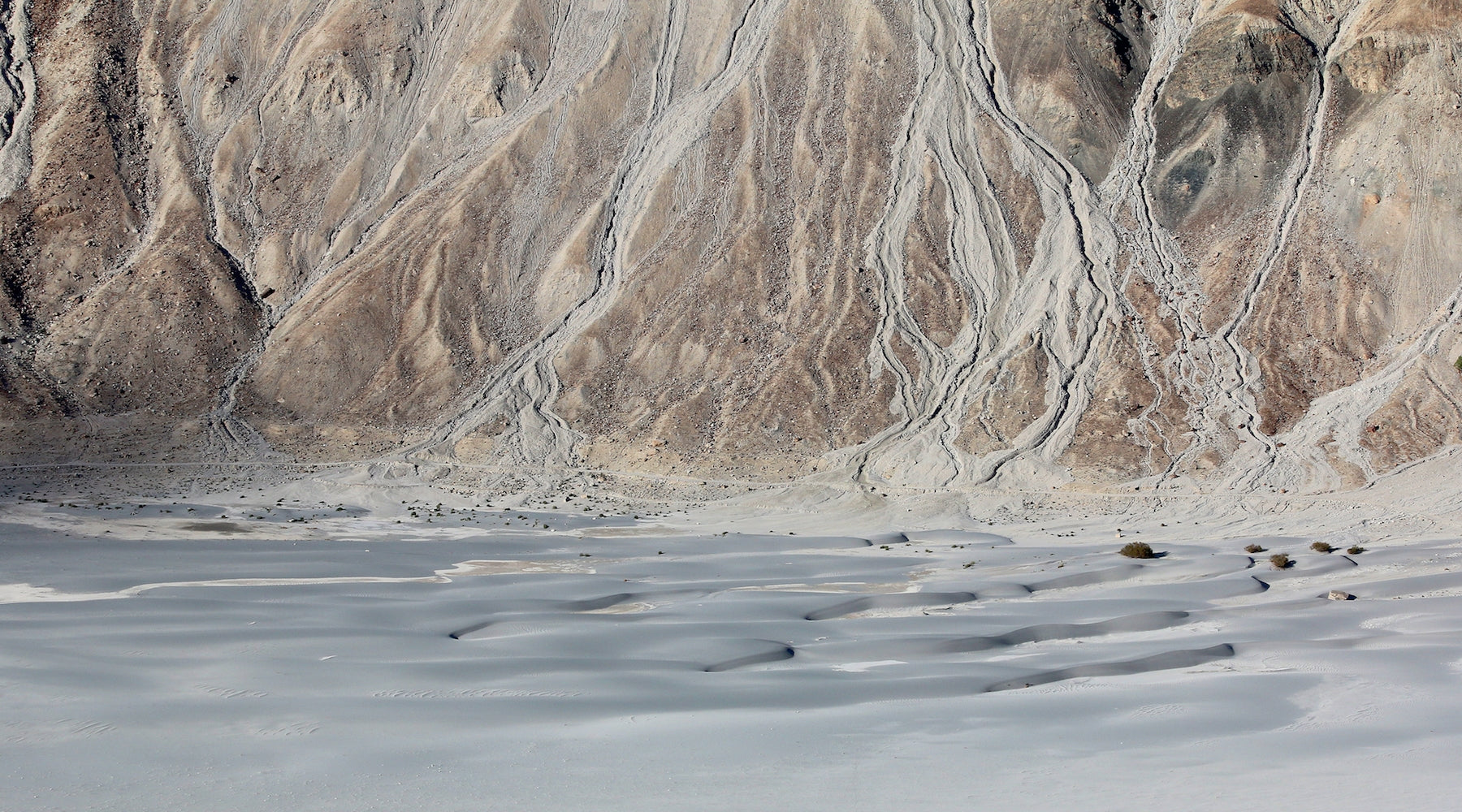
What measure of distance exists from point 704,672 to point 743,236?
26.6 meters

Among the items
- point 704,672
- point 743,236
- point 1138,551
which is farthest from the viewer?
point 743,236

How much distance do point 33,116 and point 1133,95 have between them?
39.6 meters

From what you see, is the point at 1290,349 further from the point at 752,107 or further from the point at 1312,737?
the point at 1312,737

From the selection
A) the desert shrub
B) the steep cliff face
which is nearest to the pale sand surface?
the desert shrub

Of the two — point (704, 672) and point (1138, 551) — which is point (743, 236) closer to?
point (1138, 551)

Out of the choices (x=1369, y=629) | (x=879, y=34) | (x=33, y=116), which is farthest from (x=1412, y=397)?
(x=33, y=116)

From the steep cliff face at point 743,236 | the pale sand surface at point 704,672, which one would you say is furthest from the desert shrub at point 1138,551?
the steep cliff face at point 743,236

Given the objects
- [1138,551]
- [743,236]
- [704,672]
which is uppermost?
[743,236]

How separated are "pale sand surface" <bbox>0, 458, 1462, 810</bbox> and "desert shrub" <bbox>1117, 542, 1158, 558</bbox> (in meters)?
0.44

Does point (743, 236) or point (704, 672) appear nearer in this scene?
point (704, 672)

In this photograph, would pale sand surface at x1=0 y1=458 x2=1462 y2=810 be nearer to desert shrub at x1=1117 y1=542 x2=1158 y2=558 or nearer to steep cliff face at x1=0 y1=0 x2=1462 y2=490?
desert shrub at x1=1117 y1=542 x2=1158 y2=558

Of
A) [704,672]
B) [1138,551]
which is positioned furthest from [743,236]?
[704,672]

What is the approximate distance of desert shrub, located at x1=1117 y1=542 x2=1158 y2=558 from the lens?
870 inches

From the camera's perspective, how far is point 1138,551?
2228cm
